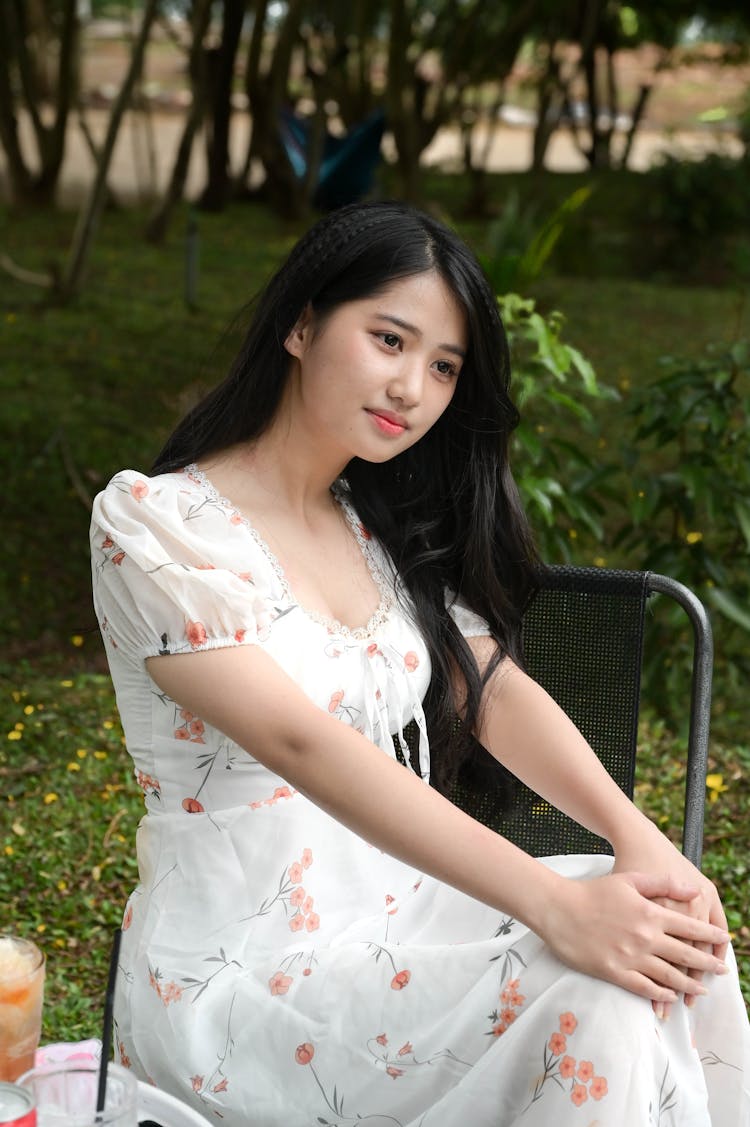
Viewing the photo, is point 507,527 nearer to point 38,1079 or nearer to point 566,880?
point 566,880

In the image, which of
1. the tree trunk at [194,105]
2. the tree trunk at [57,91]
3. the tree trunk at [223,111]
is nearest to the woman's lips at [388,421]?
the tree trunk at [194,105]

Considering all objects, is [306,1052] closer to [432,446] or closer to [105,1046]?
[105,1046]

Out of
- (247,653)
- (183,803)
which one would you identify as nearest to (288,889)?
(183,803)

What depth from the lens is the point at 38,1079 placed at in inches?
52.3

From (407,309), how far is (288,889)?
0.76 m

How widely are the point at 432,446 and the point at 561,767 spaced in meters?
0.53

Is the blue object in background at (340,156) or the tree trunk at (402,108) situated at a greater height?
the tree trunk at (402,108)

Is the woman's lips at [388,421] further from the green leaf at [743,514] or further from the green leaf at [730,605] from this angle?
the green leaf at [730,605]

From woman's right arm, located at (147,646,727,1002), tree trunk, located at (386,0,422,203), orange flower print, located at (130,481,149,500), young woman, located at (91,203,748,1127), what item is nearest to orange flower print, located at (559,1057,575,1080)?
young woman, located at (91,203,748,1127)

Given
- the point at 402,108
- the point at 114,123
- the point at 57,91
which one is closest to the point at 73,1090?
the point at 114,123

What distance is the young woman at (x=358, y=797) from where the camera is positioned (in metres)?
1.71

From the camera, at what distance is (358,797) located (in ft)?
5.87

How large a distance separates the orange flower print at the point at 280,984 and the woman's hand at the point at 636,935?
1.03 ft

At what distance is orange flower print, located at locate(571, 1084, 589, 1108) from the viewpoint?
5.25 feet
